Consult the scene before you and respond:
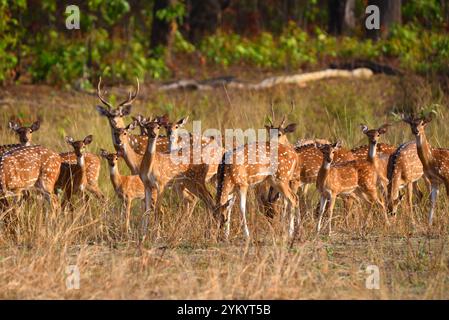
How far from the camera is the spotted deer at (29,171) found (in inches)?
478

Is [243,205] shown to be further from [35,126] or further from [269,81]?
[269,81]

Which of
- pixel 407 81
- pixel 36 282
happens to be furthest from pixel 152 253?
pixel 407 81

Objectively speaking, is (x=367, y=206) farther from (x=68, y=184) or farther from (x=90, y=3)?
(x=90, y=3)

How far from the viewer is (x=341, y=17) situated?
26359 mm

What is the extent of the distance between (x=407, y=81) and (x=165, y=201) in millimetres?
6971

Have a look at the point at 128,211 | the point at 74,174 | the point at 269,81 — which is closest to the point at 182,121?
the point at 128,211

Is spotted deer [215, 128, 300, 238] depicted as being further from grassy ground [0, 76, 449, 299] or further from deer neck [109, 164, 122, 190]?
deer neck [109, 164, 122, 190]

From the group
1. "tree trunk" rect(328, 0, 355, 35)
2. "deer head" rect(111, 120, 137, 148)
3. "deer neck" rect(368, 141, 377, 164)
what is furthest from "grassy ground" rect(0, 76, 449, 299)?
"tree trunk" rect(328, 0, 355, 35)

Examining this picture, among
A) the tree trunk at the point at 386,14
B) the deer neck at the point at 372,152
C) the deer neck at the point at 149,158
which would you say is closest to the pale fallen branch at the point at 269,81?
the tree trunk at the point at 386,14

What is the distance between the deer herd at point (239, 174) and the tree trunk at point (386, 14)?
10.9m

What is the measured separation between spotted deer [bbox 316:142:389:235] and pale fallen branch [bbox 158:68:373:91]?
296 inches

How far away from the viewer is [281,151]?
11.8 m

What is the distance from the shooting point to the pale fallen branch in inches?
787
